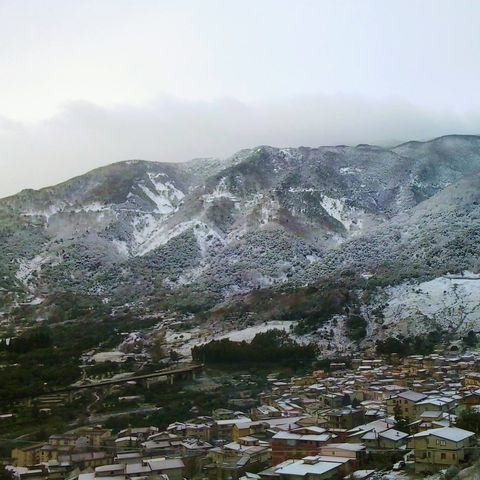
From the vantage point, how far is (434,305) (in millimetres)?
67500

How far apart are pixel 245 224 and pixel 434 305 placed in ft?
199

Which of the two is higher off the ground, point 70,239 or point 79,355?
point 70,239

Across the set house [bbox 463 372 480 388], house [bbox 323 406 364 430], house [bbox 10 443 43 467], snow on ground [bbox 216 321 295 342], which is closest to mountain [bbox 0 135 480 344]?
snow on ground [bbox 216 321 295 342]

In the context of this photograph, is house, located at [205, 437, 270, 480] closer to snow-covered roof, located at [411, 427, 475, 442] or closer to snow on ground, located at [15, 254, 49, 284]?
snow-covered roof, located at [411, 427, 475, 442]

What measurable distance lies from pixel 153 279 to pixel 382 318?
50341mm

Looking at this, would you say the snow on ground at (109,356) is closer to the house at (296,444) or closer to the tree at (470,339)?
the tree at (470,339)

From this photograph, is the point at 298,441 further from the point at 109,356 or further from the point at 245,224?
the point at 245,224

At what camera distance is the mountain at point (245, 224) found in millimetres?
97562

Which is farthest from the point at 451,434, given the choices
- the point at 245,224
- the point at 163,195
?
the point at 163,195

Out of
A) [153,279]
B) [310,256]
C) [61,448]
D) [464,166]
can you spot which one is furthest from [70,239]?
[61,448]

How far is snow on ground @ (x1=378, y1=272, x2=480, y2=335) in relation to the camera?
210 feet

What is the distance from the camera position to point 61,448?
3450cm

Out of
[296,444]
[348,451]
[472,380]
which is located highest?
[348,451]

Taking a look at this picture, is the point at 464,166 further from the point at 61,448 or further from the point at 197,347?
the point at 61,448
